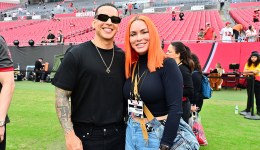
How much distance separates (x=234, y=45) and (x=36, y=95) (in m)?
7.84

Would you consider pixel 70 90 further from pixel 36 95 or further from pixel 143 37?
pixel 36 95

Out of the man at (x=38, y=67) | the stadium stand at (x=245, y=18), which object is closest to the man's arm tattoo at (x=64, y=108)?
the man at (x=38, y=67)

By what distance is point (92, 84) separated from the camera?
221 cm

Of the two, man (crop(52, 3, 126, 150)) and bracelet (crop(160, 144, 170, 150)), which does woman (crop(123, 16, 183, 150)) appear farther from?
man (crop(52, 3, 126, 150))

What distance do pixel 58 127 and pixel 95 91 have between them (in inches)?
157

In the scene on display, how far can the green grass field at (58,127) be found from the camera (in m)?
A: 4.84

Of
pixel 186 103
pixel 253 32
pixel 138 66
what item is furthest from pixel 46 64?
pixel 138 66

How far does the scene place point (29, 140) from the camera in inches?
198

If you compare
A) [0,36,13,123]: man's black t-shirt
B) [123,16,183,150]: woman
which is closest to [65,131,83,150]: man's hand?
[123,16,183,150]: woman

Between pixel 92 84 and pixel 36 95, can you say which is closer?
pixel 92 84

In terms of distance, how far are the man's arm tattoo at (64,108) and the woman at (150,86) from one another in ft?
1.52

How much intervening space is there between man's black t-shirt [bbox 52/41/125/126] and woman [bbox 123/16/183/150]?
98 mm

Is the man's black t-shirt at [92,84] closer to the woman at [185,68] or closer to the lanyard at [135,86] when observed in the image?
the lanyard at [135,86]

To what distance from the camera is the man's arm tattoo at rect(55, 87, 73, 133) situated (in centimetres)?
216
